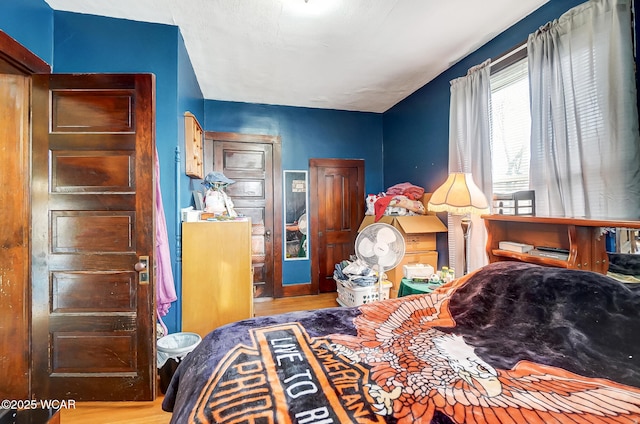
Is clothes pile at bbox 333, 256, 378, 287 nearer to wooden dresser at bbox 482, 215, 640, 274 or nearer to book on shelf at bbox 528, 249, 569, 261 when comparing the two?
wooden dresser at bbox 482, 215, 640, 274

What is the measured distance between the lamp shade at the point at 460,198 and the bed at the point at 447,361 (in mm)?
730

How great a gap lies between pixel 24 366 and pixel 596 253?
3.26 meters

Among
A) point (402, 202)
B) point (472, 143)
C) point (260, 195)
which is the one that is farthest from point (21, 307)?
point (472, 143)

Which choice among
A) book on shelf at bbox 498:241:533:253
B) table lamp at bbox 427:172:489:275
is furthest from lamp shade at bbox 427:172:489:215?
book on shelf at bbox 498:241:533:253

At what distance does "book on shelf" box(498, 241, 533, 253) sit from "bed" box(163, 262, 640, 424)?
0.40m

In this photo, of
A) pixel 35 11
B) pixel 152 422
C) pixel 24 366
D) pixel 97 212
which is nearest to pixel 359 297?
pixel 152 422

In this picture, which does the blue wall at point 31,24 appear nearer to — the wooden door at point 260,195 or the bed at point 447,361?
the wooden door at point 260,195

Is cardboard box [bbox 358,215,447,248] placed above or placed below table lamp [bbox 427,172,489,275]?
below

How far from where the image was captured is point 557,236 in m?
1.55

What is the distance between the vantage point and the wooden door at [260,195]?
3715mm

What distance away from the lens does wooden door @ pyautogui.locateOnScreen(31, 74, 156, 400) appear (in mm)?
1716

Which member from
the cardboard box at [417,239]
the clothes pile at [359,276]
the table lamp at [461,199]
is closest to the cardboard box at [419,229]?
the cardboard box at [417,239]

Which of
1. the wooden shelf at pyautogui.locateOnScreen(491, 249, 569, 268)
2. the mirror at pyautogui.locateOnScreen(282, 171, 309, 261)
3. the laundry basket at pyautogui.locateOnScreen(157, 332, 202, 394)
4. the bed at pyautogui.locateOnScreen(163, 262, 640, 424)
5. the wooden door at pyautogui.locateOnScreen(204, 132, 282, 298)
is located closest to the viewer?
the bed at pyautogui.locateOnScreen(163, 262, 640, 424)

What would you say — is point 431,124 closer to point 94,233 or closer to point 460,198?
point 460,198
